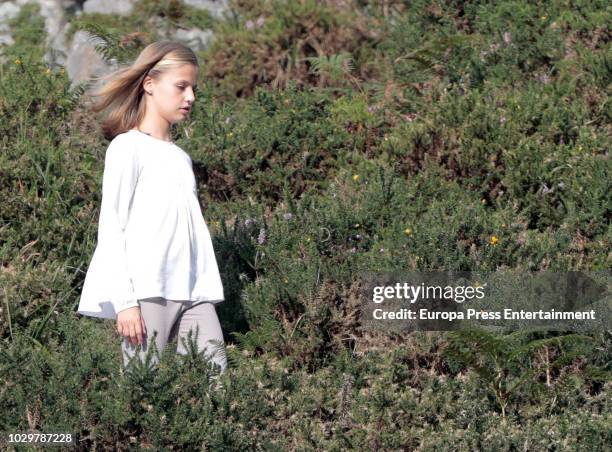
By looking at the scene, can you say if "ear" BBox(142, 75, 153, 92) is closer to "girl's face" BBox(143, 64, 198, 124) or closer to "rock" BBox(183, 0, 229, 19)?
"girl's face" BBox(143, 64, 198, 124)

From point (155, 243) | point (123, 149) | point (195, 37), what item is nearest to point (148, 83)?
point (123, 149)

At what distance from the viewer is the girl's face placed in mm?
5348

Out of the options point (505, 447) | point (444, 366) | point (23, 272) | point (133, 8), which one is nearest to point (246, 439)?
point (505, 447)

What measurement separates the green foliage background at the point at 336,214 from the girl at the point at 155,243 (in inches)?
9.1

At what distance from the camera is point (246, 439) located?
5.00 m

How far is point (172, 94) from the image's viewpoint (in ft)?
17.5

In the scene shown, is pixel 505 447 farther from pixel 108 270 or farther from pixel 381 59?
pixel 381 59

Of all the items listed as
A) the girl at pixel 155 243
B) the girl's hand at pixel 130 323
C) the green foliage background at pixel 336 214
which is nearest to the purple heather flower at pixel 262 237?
the green foliage background at pixel 336 214

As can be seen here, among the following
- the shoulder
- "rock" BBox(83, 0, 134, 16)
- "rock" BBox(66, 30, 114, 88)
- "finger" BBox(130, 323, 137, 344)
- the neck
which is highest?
"rock" BBox(83, 0, 134, 16)

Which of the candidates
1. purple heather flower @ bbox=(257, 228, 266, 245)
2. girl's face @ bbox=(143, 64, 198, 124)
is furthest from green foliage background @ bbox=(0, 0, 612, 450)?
girl's face @ bbox=(143, 64, 198, 124)

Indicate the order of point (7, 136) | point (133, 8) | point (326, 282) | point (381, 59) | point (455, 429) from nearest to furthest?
point (455, 429) → point (326, 282) → point (7, 136) → point (381, 59) → point (133, 8)

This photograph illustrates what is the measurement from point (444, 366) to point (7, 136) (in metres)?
3.83

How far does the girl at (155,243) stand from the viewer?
5.01 metres

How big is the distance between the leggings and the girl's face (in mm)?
910
